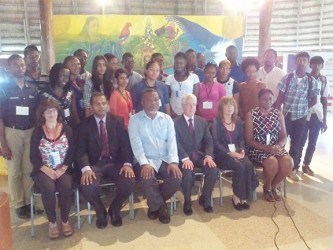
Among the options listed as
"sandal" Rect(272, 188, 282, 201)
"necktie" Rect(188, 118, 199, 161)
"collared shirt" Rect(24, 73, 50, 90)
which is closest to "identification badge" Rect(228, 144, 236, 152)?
"necktie" Rect(188, 118, 199, 161)

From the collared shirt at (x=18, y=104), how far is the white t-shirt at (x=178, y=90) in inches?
60.0

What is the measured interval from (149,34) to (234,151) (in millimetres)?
6595

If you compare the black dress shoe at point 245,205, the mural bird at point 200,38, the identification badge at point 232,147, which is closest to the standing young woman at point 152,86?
the identification badge at point 232,147

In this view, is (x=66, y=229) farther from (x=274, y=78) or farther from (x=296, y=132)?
(x=274, y=78)

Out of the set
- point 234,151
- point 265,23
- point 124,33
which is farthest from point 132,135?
point 124,33

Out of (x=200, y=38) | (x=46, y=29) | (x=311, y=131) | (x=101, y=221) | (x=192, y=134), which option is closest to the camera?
(x=101, y=221)

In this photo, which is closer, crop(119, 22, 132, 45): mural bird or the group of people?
the group of people

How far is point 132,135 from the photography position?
3.09 metres

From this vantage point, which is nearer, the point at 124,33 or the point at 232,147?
the point at 232,147

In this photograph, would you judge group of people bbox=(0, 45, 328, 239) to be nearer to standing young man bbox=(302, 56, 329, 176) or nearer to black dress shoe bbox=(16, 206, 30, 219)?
black dress shoe bbox=(16, 206, 30, 219)

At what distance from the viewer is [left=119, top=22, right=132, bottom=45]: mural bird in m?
8.98

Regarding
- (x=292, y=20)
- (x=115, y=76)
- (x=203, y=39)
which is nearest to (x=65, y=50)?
(x=203, y=39)

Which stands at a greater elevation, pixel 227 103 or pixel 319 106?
pixel 227 103

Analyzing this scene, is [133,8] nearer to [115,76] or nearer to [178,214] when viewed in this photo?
[115,76]
